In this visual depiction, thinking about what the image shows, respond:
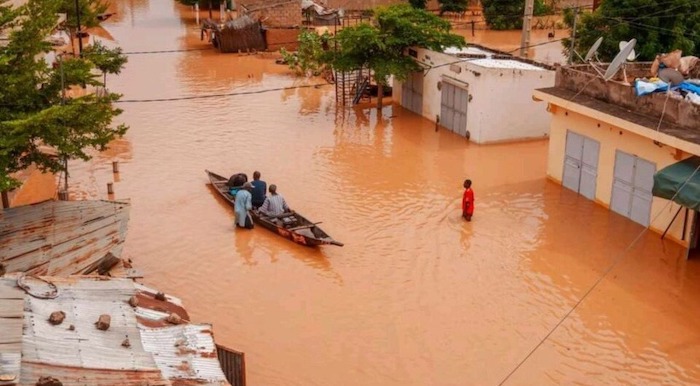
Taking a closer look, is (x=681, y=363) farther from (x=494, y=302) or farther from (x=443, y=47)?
(x=443, y=47)

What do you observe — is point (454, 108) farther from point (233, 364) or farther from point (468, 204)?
point (233, 364)

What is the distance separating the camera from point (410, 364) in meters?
11.9

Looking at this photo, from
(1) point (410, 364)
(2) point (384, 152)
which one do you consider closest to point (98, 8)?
(2) point (384, 152)

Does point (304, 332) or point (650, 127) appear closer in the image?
point (304, 332)

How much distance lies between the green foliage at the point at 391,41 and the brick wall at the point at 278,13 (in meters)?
15.3

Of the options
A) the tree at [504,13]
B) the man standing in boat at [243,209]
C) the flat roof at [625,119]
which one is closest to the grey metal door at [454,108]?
the flat roof at [625,119]

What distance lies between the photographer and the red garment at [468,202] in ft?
57.4

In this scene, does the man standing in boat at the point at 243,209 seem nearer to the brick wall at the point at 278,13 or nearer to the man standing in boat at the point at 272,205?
the man standing in boat at the point at 272,205

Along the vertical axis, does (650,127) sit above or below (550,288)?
above

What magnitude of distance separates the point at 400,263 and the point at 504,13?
35.4m

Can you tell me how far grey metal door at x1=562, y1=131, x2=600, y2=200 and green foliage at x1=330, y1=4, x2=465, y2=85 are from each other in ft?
26.8

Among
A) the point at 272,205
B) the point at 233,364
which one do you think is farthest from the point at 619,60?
the point at 233,364

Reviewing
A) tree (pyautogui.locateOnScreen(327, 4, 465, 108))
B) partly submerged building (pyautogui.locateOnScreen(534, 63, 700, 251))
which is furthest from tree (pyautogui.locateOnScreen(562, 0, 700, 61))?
partly submerged building (pyautogui.locateOnScreen(534, 63, 700, 251))

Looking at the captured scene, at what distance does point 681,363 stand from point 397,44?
16.6m
